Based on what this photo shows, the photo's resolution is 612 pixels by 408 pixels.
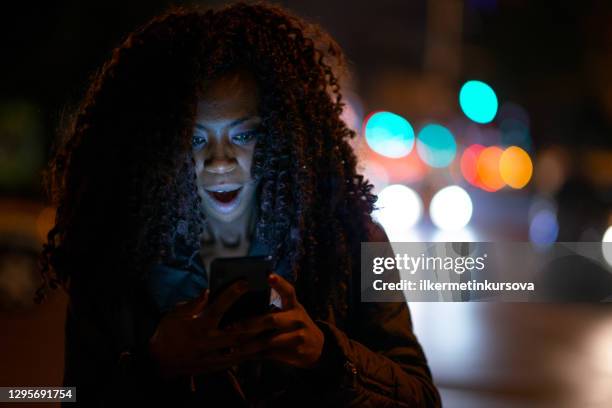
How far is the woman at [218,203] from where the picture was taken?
2072 mm

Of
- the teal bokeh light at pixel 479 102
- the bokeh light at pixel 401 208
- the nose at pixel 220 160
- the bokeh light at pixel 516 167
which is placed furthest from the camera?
the teal bokeh light at pixel 479 102

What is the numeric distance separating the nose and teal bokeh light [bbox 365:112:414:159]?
31638mm

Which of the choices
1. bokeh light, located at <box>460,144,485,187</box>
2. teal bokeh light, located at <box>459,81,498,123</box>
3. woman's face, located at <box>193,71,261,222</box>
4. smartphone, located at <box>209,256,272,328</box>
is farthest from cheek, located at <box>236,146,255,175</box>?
teal bokeh light, located at <box>459,81,498,123</box>

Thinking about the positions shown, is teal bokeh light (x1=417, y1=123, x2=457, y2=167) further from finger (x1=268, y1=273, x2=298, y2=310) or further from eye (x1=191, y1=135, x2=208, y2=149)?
finger (x1=268, y1=273, x2=298, y2=310)

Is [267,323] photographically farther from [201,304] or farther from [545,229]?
[545,229]

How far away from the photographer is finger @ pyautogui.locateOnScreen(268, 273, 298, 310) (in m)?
1.82

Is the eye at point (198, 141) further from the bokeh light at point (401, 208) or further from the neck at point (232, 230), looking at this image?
the bokeh light at point (401, 208)

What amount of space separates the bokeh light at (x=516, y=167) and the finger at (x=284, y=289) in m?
37.9

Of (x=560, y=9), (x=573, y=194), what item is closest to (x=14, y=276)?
(x=573, y=194)

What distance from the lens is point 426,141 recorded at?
41.7 meters

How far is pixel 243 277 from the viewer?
1.83m

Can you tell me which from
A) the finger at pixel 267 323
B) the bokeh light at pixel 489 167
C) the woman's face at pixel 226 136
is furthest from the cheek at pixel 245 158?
the bokeh light at pixel 489 167

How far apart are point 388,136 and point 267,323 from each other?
120 feet

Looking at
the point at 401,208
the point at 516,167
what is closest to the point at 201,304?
the point at 401,208
